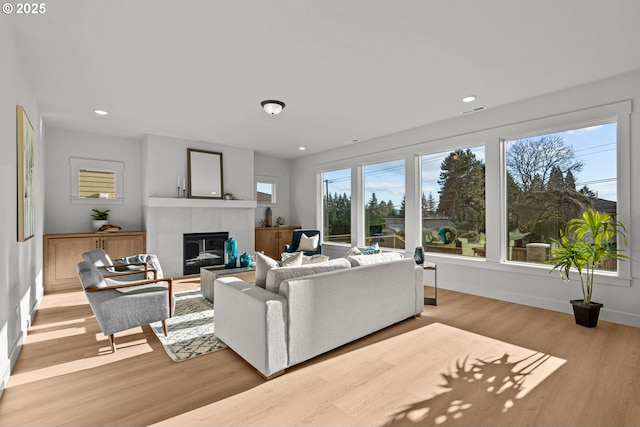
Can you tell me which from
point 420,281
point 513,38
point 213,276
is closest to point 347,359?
point 420,281

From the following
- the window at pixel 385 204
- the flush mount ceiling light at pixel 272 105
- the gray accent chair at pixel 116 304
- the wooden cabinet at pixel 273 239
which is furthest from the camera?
the wooden cabinet at pixel 273 239

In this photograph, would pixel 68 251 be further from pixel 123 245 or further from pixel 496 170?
pixel 496 170

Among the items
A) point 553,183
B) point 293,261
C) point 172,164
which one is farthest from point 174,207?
point 553,183

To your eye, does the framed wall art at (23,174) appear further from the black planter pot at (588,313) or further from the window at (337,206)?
the black planter pot at (588,313)

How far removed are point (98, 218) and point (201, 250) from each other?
1.85 m

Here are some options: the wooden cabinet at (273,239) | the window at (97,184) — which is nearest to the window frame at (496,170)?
the wooden cabinet at (273,239)

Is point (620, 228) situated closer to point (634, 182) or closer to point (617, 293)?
point (634, 182)

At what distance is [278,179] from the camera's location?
8.12 meters

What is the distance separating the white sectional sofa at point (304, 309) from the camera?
92.9 inches

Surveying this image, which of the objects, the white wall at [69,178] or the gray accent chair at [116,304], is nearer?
the gray accent chair at [116,304]

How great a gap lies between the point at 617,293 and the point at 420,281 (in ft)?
7.00

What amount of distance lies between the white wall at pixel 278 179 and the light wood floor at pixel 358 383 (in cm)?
502

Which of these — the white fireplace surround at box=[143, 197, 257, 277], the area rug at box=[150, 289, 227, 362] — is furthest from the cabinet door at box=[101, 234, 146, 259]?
the area rug at box=[150, 289, 227, 362]

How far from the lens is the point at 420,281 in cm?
372
